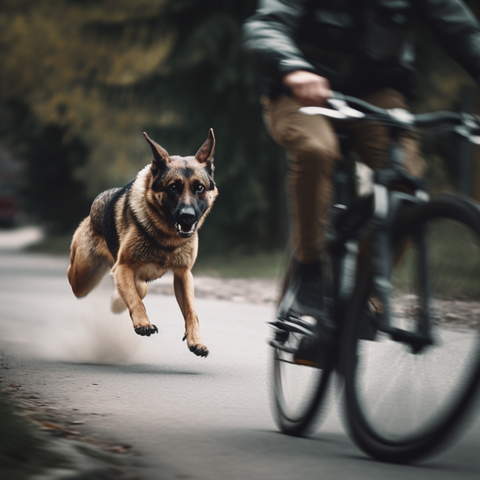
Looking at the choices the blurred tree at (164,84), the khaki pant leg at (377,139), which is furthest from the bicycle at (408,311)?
the blurred tree at (164,84)

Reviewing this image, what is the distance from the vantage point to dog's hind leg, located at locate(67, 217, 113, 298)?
6.66 meters

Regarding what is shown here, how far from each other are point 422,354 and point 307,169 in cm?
91

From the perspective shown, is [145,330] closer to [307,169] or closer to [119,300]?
[119,300]

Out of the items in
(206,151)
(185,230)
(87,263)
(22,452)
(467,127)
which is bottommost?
(22,452)

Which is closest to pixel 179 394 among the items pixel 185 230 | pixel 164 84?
pixel 185 230

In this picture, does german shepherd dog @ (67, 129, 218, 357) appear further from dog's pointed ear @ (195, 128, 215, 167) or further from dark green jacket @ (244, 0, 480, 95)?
dark green jacket @ (244, 0, 480, 95)

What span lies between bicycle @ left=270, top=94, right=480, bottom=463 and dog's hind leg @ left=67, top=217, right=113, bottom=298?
3.55 meters

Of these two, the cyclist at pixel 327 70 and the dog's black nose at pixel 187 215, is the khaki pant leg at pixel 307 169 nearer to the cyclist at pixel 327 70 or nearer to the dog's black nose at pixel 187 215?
the cyclist at pixel 327 70

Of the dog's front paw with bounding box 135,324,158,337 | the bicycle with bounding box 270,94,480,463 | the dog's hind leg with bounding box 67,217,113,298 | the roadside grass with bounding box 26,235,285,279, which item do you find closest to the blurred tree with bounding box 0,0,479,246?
the roadside grass with bounding box 26,235,285,279

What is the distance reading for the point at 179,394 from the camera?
462 cm

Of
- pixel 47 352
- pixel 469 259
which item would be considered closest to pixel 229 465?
pixel 469 259

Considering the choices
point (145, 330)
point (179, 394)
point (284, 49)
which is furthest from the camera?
point (145, 330)

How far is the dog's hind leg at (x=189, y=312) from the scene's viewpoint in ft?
17.9

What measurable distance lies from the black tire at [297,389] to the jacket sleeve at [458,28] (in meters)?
0.97
